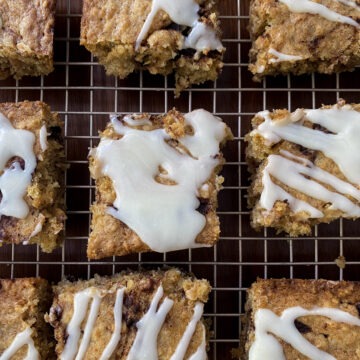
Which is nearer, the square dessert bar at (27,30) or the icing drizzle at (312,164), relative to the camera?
the icing drizzle at (312,164)

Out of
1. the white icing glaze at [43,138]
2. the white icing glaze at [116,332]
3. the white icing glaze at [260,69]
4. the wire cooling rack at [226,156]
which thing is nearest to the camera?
the white icing glaze at [116,332]

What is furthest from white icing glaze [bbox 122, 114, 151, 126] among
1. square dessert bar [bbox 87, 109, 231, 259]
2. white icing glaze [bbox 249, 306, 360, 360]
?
white icing glaze [bbox 249, 306, 360, 360]

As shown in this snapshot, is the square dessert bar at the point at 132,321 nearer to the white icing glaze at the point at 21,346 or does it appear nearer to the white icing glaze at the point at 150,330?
the white icing glaze at the point at 150,330

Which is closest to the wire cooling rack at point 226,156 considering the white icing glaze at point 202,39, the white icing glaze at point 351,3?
the white icing glaze at point 202,39

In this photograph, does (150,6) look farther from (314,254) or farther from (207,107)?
(314,254)

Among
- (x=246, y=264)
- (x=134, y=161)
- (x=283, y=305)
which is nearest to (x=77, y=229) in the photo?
(x=134, y=161)
